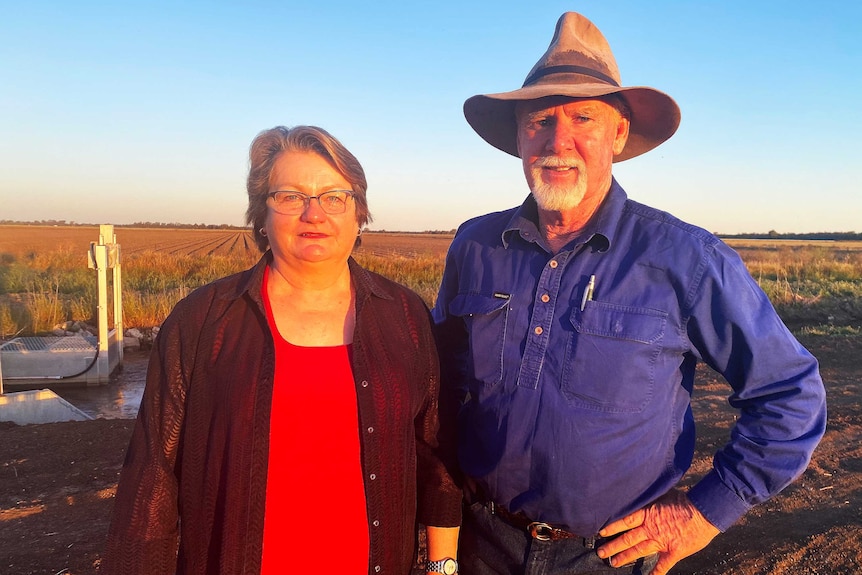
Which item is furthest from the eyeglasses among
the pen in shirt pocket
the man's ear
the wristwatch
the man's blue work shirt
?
the wristwatch

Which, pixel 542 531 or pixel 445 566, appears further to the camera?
pixel 445 566

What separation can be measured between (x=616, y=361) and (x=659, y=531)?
1.87 ft

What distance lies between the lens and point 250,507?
1.87 metres

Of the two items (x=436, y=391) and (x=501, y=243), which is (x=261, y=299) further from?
(x=501, y=243)

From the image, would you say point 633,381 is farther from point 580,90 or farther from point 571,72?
point 571,72

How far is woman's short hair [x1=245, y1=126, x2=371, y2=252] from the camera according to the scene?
2.13 meters

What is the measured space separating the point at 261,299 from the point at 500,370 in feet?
2.82

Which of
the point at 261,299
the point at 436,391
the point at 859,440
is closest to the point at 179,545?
the point at 261,299

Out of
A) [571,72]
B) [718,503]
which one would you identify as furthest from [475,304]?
[718,503]

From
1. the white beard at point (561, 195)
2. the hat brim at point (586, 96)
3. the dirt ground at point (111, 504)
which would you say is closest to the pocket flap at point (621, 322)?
the white beard at point (561, 195)

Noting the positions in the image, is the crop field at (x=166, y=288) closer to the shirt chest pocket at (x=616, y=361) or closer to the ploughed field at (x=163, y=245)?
the ploughed field at (x=163, y=245)

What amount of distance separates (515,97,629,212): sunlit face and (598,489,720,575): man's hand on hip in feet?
3.51

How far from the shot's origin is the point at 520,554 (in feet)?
6.90

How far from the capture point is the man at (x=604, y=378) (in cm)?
193
